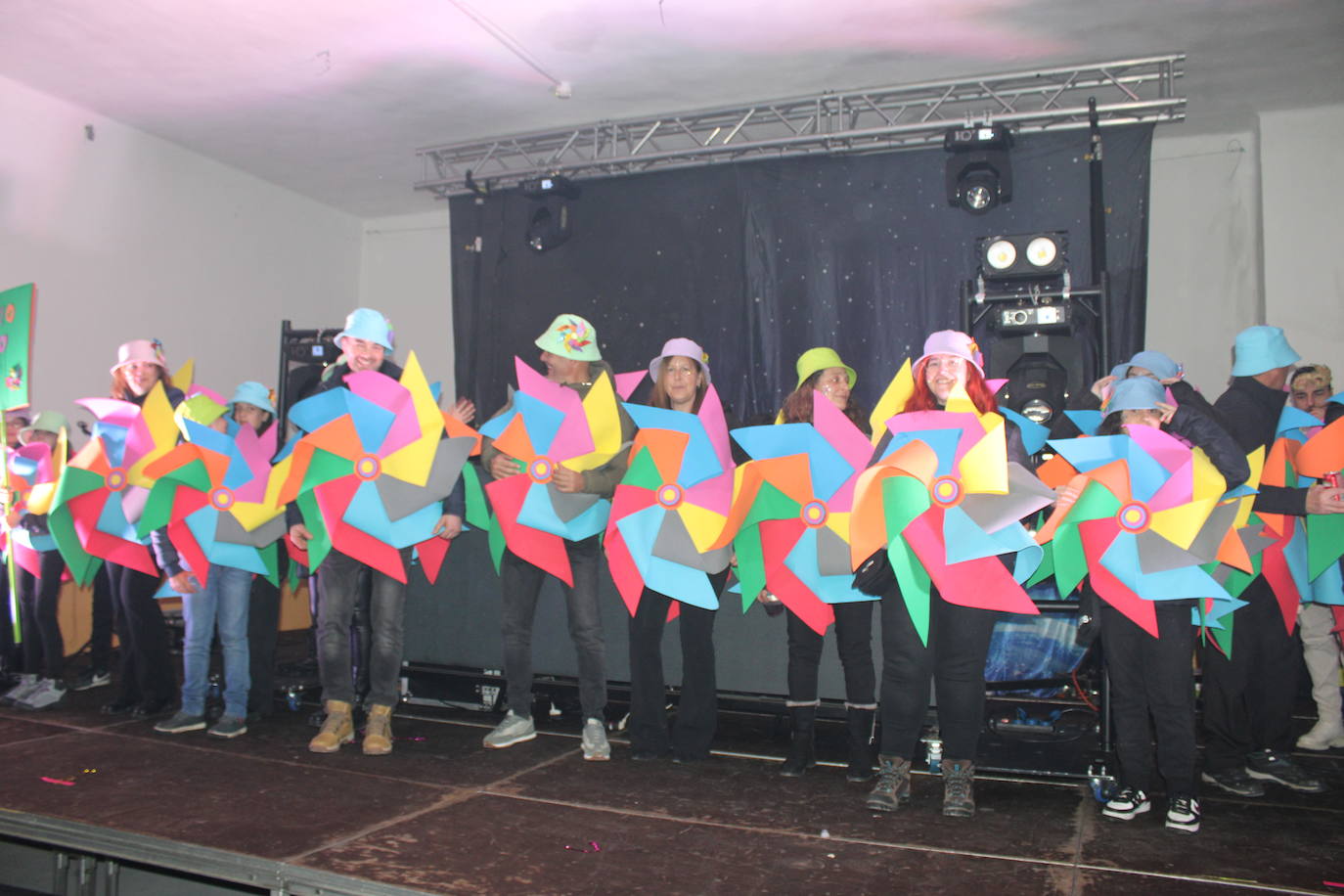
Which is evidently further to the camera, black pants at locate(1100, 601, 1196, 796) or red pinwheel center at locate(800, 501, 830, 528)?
red pinwheel center at locate(800, 501, 830, 528)

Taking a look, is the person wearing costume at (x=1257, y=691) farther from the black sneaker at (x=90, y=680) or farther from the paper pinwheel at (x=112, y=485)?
the black sneaker at (x=90, y=680)

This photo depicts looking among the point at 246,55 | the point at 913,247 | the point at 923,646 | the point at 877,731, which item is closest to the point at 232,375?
the point at 246,55

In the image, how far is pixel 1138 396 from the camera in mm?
2822

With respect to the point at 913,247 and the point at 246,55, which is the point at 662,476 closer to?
the point at 913,247

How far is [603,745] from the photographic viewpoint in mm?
3387

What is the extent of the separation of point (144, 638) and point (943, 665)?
3.09 m

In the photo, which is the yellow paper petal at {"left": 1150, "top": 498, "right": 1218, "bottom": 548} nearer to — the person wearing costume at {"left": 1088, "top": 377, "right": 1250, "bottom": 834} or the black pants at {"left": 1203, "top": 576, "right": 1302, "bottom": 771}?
the person wearing costume at {"left": 1088, "top": 377, "right": 1250, "bottom": 834}

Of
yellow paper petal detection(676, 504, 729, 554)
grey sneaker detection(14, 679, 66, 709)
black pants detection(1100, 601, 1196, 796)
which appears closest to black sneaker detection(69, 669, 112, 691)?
grey sneaker detection(14, 679, 66, 709)

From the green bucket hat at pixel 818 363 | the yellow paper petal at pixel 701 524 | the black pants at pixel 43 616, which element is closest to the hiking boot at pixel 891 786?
the yellow paper petal at pixel 701 524

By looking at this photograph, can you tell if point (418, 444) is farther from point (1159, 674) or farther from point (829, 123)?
point (829, 123)

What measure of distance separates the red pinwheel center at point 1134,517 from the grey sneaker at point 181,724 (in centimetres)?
327

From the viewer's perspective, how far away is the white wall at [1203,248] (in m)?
6.55

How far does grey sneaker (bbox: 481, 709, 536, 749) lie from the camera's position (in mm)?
3545

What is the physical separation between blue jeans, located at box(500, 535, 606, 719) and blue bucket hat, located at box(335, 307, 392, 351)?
2.99 feet
